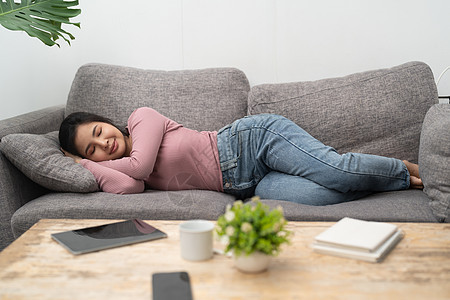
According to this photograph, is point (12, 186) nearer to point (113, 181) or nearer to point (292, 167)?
point (113, 181)

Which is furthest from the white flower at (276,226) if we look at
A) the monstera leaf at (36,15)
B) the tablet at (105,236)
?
the monstera leaf at (36,15)

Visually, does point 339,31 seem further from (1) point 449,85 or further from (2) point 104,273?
(2) point 104,273

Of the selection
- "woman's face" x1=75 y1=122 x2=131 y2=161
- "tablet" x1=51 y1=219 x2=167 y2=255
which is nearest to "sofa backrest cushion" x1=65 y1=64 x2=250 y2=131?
"woman's face" x1=75 y1=122 x2=131 y2=161

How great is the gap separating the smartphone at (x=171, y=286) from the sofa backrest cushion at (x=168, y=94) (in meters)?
1.29

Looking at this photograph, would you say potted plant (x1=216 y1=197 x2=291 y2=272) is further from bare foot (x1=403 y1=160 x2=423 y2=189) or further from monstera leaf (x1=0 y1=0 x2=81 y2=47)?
monstera leaf (x1=0 y1=0 x2=81 y2=47)

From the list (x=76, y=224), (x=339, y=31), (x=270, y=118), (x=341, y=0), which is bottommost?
(x=76, y=224)

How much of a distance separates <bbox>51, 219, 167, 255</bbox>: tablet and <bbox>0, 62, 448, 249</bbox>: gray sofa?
35cm

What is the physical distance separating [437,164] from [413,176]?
30 cm

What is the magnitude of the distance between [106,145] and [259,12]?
1126mm

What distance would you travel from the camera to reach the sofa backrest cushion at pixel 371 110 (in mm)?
2057

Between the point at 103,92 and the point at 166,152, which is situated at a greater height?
the point at 103,92

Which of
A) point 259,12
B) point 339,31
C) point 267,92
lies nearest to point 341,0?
point 339,31

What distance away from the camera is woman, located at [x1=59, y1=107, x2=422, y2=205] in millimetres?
1804

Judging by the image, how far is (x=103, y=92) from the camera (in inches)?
89.5
